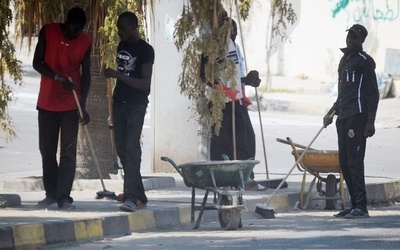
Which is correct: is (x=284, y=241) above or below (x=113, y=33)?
below

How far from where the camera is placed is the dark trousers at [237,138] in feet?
39.7

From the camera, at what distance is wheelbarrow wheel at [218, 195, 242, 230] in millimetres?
9703

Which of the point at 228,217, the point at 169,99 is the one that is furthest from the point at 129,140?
the point at 169,99

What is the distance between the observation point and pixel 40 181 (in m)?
12.4

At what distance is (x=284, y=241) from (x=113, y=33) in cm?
356

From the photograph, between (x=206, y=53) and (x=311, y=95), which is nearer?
(x=206, y=53)

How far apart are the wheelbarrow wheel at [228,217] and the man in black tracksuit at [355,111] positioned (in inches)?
57.1

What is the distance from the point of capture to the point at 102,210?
1029 centimetres

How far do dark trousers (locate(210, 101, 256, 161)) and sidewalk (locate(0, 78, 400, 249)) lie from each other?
0.46 m

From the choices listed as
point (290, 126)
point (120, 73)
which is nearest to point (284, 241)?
point (120, 73)

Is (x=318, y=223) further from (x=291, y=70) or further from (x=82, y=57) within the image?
(x=291, y=70)

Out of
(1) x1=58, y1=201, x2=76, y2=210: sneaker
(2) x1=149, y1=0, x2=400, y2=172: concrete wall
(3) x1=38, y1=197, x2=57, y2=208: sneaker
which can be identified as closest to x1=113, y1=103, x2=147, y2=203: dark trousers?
(1) x1=58, y1=201, x2=76, y2=210: sneaker

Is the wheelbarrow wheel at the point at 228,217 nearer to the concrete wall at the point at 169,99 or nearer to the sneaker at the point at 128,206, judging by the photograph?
the sneaker at the point at 128,206

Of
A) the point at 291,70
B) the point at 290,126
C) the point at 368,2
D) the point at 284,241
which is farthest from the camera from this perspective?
the point at 291,70
